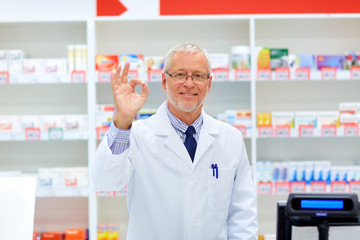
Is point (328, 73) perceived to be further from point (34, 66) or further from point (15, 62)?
point (15, 62)

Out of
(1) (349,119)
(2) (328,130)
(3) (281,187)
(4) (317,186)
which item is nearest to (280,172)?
(3) (281,187)

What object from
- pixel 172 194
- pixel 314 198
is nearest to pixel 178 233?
pixel 172 194

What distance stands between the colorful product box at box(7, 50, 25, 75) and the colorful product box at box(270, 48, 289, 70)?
90.9 inches

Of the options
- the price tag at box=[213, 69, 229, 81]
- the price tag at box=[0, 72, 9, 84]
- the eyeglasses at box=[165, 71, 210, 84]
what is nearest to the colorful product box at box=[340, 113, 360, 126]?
the price tag at box=[213, 69, 229, 81]

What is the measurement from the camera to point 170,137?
1.98 meters

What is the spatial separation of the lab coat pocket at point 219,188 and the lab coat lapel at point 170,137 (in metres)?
0.13

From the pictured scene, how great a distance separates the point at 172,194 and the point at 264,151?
2541 mm

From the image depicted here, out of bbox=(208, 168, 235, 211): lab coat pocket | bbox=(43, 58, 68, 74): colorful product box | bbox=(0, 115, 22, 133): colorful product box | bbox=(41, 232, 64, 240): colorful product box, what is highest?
bbox=(43, 58, 68, 74): colorful product box

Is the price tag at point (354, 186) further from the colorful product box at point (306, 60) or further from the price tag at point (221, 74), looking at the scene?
the price tag at point (221, 74)

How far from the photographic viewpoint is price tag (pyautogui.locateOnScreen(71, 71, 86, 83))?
3775mm

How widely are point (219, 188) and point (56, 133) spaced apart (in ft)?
7.49

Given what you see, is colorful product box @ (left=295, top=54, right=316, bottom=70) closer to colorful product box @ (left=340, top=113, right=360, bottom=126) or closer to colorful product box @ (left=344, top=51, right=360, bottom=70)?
colorful product box @ (left=344, top=51, right=360, bottom=70)

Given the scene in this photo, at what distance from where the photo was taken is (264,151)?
170 inches

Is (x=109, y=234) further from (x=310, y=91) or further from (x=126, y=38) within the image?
(x=310, y=91)
